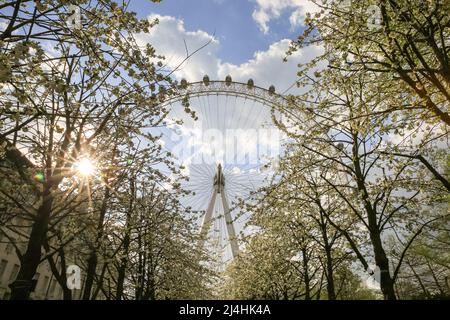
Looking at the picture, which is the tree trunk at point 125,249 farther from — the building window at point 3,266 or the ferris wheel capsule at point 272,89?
the ferris wheel capsule at point 272,89

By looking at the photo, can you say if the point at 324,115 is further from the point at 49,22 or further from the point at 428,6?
the point at 49,22

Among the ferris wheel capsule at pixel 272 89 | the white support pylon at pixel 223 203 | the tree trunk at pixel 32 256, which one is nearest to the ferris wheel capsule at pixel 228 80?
the ferris wheel capsule at pixel 272 89

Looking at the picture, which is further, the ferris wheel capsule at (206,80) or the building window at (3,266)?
the ferris wheel capsule at (206,80)

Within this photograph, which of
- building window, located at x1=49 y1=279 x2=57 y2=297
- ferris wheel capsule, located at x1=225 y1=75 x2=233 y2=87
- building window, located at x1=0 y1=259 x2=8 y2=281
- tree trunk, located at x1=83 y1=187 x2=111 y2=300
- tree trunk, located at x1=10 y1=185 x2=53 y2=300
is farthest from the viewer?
building window, located at x1=49 y1=279 x2=57 y2=297

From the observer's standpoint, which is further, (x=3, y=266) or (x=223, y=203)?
(x=223, y=203)

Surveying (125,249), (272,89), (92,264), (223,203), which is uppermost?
(272,89)

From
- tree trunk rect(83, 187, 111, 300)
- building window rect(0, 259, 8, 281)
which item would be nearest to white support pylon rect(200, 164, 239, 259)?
tree trunk rect(83, 187, 111, 300)

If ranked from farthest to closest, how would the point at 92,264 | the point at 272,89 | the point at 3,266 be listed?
1. the point at 272,89
2. the point at 3,266
3. the point at 92,264

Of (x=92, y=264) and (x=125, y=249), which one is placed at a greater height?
(x=125, y=249)

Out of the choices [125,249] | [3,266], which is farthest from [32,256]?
[3,266]

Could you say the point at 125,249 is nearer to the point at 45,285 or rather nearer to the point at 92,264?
the point at 92,264

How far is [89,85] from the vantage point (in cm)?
634

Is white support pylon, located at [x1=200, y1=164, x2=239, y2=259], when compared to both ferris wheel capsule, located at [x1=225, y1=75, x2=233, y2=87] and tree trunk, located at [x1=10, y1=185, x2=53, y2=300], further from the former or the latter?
tree trunk, located at [x1=10, y1=185, x2=53, y2=300]
